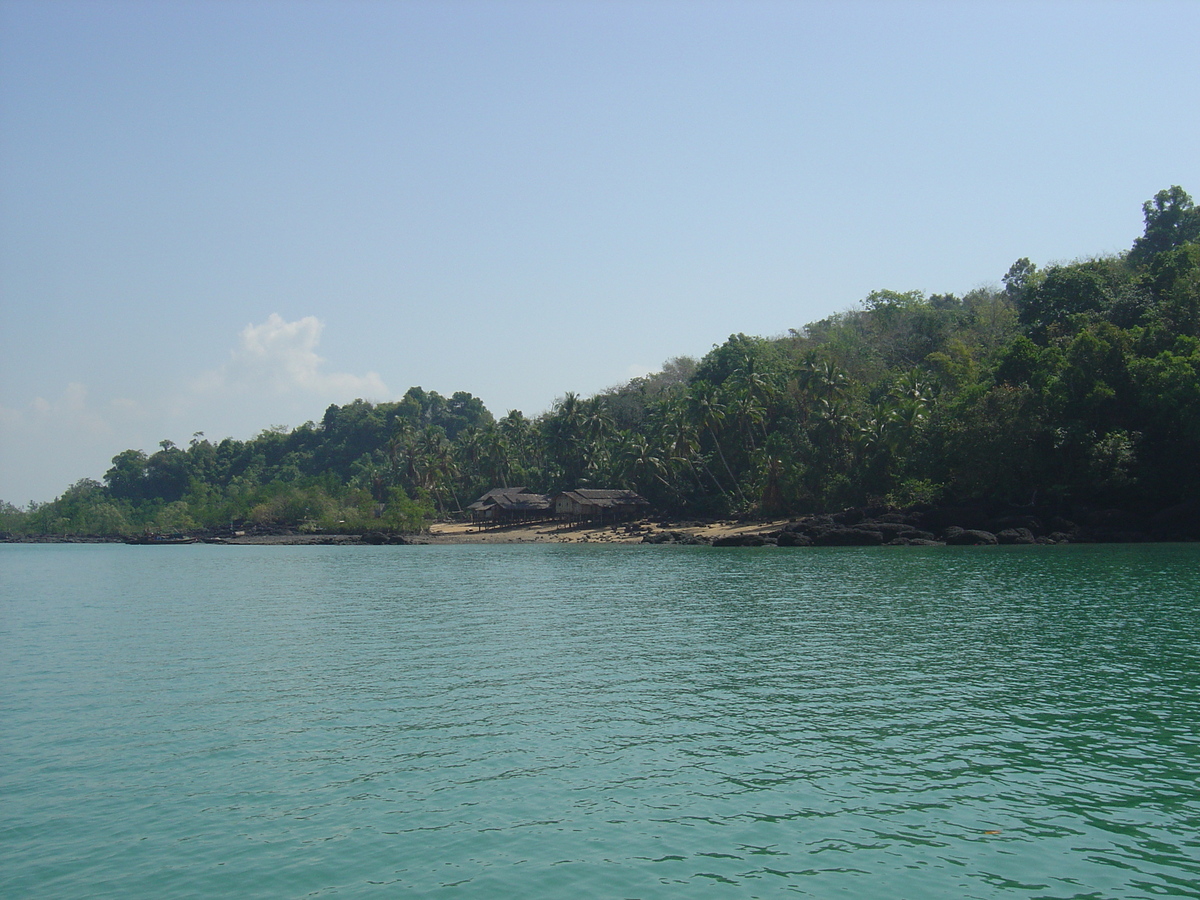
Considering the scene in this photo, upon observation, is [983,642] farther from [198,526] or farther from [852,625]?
[198,526]

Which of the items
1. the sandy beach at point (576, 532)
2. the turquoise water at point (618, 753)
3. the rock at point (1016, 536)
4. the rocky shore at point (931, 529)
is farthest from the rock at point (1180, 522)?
the sandy beach at point (576, 532)

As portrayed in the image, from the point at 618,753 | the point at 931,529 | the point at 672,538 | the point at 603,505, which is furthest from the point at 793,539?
the point at 618,753

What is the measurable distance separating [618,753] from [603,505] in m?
83.1

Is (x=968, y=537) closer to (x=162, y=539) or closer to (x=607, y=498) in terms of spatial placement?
(x=607, y=498)

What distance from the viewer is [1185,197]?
9069 cm

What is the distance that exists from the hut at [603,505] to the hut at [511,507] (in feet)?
13.6

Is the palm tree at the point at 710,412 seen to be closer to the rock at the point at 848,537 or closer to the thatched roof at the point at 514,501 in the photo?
→ the rock at the point at 848,537

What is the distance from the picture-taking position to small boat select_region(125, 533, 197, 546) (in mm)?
124375

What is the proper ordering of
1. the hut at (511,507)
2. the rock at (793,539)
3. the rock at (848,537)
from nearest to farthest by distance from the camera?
the rock at (848,537), the rock at (793,539), the hut at (511,507)

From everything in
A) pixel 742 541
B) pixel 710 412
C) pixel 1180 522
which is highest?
pixel 710 412

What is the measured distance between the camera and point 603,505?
320ft

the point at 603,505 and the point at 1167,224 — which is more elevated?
the point at 1167,224

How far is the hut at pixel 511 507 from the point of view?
104000 mm

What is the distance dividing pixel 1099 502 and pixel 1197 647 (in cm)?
4399
